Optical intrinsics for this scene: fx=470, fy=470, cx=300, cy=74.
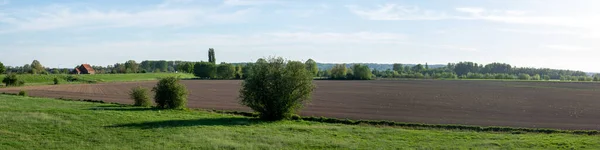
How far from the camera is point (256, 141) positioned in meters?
26.0

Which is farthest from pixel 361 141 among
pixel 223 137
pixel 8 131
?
pixel 8 131

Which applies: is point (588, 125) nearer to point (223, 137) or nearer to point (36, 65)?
point (223, 137)

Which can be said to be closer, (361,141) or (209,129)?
(361,141)

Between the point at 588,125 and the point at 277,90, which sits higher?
the point at 277,90

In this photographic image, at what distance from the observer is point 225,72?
194625mm

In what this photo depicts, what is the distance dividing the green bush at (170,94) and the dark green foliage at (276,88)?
893cm

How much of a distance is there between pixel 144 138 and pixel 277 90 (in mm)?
16672

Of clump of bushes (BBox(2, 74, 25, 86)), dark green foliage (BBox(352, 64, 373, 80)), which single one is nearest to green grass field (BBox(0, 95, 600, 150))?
clump of bushes (BBox(2, 74, 25, 86))

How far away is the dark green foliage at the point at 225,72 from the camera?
194 metres

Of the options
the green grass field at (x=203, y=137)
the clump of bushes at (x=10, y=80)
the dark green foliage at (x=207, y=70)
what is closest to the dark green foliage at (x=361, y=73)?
the dark green foliage at (x=207, y=70)

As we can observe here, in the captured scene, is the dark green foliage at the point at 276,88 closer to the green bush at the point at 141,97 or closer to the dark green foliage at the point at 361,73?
the green bush at the point at 141,97

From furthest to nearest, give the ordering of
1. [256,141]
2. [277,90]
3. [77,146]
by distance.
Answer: [277,90] → [256,141] → [77,146]

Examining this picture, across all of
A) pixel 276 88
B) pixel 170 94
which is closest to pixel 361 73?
pixel 170 94

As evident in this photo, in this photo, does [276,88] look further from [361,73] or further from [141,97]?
[361,73]
